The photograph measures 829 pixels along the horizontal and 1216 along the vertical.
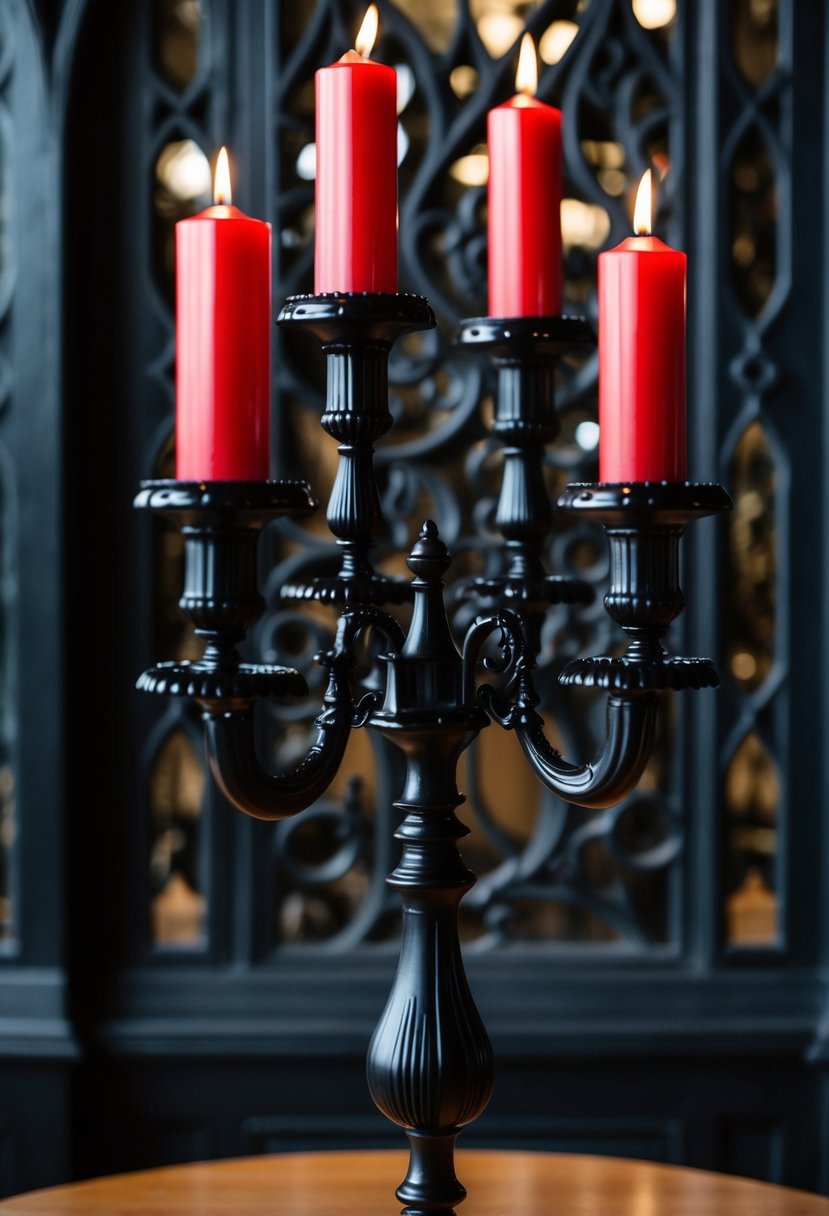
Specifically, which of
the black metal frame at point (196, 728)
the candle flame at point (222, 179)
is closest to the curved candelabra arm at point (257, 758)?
the candle flame at point (222, 179)

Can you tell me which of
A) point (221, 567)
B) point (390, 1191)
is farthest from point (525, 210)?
point (390, 1191)

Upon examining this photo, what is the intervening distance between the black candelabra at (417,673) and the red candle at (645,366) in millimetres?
20

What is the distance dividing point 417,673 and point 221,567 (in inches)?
5.9

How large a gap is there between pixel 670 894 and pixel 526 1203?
2.88ft

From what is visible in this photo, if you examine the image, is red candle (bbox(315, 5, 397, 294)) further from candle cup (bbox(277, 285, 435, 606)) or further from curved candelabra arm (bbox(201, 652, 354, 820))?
curved candelabra arm (bbox(201, 652, 354, 820))

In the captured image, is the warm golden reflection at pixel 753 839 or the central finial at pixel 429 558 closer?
the central finial at pixel 429 558

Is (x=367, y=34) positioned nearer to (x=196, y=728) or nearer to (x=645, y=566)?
(x=645, y=566)

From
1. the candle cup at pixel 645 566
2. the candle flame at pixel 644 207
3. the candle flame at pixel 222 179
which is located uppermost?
the candle flame at pixel 222 179

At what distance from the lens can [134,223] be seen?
1.98 metres

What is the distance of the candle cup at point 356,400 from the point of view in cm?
81

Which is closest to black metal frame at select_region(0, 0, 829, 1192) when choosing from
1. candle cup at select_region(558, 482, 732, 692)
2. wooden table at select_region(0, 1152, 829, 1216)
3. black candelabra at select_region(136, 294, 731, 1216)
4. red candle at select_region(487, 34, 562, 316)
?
wooden table at select_region(0, 1152, 829, 1216)

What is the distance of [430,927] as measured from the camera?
2.89 ft

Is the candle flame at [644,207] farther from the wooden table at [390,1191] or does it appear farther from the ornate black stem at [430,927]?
the wooden table at [390,1191]

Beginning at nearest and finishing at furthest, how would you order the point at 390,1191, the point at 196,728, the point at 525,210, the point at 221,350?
the point at 221,350, the point at 525,210, the point at 390,1191, the point at 196,728
